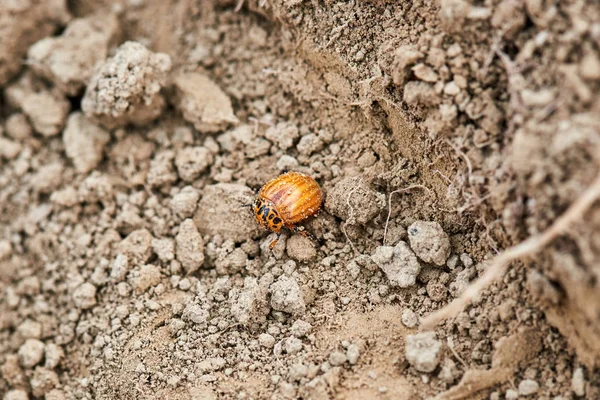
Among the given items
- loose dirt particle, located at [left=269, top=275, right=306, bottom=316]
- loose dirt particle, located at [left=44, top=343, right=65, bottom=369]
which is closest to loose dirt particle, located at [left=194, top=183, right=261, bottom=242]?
loose dirt particle, located at [left=269, top=275, right=306, bottom=316]

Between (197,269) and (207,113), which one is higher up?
(207,113)


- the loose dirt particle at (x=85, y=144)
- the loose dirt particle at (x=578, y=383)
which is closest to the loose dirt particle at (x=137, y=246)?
the loose dirt particle at (x=85, y=144)

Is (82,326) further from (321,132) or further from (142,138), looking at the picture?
(321,132)

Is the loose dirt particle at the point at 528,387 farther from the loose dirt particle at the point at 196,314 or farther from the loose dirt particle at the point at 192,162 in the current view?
the loose dirt particle at the point at 192,162

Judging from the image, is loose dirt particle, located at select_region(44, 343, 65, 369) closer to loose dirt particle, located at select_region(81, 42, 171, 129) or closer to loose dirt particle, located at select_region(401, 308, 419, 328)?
loose dirt particle, located at select_region(81, 42, 171, 129)

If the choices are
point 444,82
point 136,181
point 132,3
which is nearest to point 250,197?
point 136,181

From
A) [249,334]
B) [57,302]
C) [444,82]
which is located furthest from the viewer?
[57,302]
